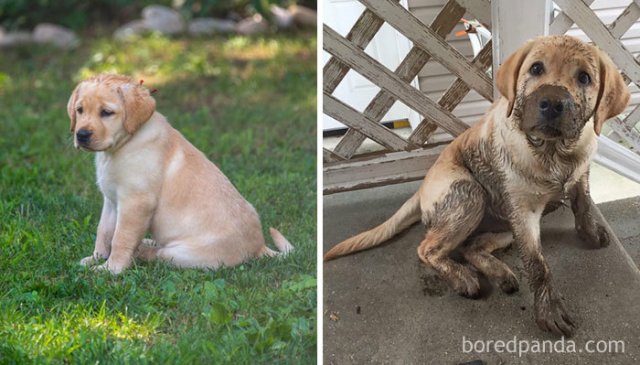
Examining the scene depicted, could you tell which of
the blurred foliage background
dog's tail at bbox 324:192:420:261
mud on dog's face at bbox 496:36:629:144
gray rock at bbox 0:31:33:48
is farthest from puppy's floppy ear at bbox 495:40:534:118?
gray rock at bbox 0:31:33:48

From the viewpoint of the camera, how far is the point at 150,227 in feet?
9.63

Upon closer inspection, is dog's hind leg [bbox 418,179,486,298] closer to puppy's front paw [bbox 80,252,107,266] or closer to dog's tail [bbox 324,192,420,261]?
dog's tail [bbox 324,192,420,261]

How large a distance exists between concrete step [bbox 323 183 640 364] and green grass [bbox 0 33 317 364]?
215mm

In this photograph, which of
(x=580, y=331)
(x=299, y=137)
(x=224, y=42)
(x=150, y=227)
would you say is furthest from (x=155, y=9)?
(x=580, y=331)

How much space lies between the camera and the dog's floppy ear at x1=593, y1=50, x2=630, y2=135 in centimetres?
228

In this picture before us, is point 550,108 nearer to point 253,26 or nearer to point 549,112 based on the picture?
point 549,112

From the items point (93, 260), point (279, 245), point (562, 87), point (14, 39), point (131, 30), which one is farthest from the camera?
point (131, 30)

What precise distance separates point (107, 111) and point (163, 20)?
160 inches

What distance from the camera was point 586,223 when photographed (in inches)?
96.7

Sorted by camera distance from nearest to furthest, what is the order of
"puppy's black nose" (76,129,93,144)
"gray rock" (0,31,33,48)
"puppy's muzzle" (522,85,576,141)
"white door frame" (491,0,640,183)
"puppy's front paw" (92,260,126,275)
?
"puppy's muzzle" (522,85,576,141), "white door frame" (491,0,640,183), "puppy's black nose" (76,129,93,144), "puppy's front paw" (92,260,126,275), "gray rock" (0,31,33,48)

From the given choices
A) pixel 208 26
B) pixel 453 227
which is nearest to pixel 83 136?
pixel 453 227

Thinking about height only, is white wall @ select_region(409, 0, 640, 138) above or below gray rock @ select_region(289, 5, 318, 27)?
above

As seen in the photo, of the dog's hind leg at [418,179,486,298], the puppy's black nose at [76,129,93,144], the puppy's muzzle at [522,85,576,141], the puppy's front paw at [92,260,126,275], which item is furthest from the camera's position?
the puppy's front paw at [92,260,126,275]

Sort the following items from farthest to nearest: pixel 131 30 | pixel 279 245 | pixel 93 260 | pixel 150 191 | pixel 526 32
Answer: pixel 131 30 < pixel 279 245 < pixel 93 260 < pixel 150 191 < pixel 526 32
